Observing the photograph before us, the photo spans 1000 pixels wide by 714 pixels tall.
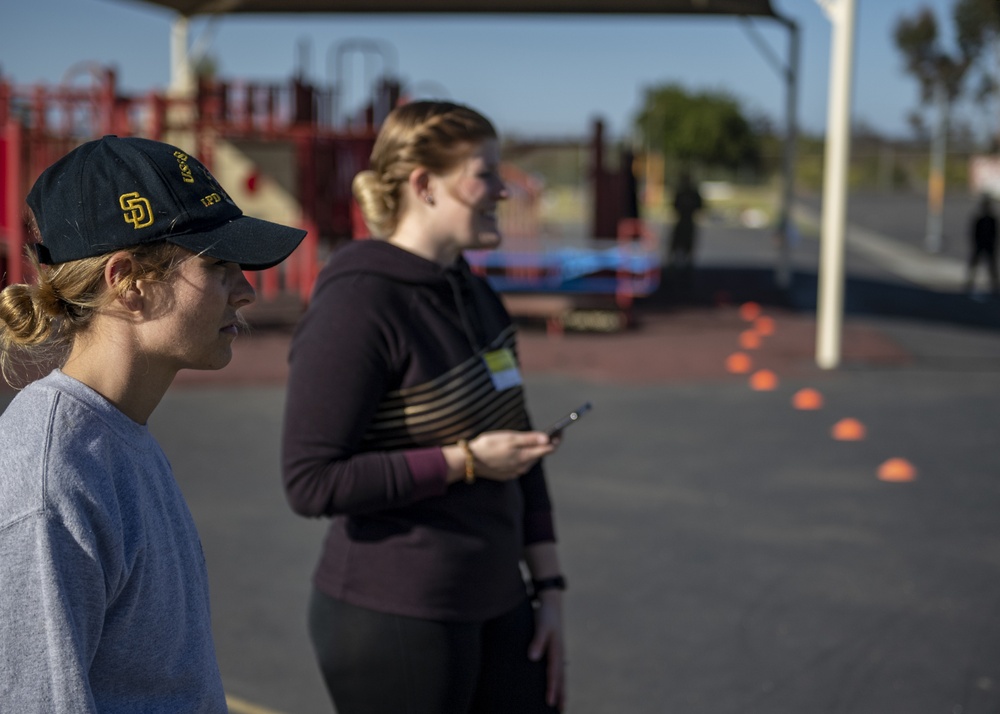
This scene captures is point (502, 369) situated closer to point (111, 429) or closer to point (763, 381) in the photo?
point (111, 429)

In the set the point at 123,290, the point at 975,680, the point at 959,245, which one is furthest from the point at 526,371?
the point at 959,245

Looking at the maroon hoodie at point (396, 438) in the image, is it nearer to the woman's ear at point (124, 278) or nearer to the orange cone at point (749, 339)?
the woman's ear at point (124, 278)

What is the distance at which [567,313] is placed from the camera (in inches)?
562

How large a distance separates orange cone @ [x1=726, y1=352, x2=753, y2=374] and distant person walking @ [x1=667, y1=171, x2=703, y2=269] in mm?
8485

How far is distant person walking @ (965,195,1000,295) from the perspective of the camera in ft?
69.3

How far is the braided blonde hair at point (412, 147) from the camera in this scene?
2.51m

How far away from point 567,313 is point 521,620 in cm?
1188

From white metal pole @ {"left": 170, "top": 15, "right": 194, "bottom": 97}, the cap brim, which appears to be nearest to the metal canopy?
white metal pole @ {"left": 170, "top": 15, "right": 194, "bottom": 97}

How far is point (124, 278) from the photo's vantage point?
58.9 inches

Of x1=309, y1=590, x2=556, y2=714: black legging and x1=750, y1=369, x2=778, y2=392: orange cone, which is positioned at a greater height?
x1=309, y1=590, x2=556, y2=714: black legging

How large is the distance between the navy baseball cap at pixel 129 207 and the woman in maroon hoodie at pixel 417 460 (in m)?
0.74

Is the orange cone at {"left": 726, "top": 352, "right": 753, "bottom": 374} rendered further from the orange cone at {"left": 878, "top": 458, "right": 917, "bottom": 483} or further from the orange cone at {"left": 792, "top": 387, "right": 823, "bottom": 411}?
the orange cone at {"left": 878, "top": 458, "right": 917, "bottom": 483}

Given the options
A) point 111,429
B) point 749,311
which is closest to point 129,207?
point 111,429

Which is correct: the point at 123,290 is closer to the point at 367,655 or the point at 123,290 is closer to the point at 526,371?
the point at 367,655
